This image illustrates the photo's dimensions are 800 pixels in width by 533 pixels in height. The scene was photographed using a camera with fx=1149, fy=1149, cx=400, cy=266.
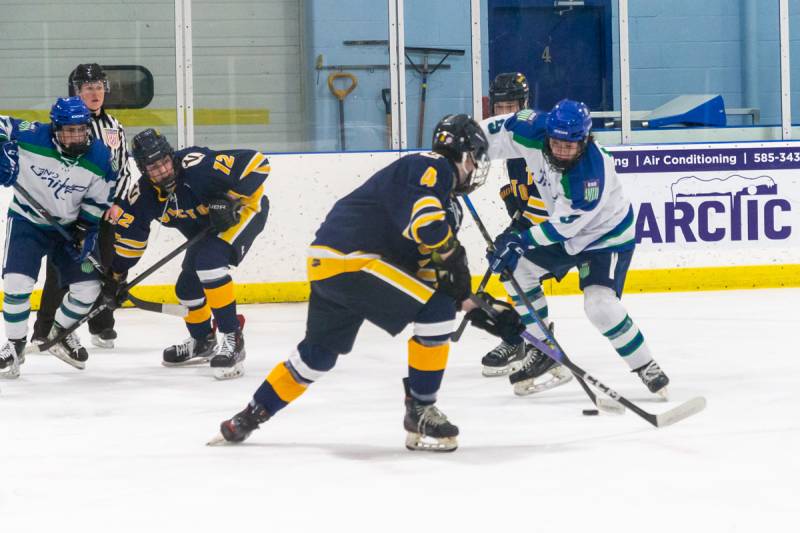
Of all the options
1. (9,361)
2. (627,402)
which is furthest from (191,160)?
(627,402)

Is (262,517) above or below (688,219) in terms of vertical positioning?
below

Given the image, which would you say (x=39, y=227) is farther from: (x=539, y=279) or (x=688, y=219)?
(x=688, y=219)

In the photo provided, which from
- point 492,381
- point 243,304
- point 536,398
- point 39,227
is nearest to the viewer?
point 536,398

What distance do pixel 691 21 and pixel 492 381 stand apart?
4.12 m

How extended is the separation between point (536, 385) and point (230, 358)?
1.05m

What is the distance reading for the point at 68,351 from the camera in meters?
4.08

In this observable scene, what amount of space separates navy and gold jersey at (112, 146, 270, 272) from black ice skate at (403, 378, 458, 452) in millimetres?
1374

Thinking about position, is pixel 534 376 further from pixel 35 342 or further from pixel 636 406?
pixel 35 342

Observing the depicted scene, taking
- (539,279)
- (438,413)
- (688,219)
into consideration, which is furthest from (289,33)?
(438,413)

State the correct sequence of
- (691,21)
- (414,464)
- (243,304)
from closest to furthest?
(414,464) → (243,304) → (691,21)

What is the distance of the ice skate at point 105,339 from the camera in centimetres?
458

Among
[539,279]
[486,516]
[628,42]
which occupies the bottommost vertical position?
[486,516]

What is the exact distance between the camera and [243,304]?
230 inches

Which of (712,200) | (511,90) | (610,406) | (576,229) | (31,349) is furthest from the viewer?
(712,200)
